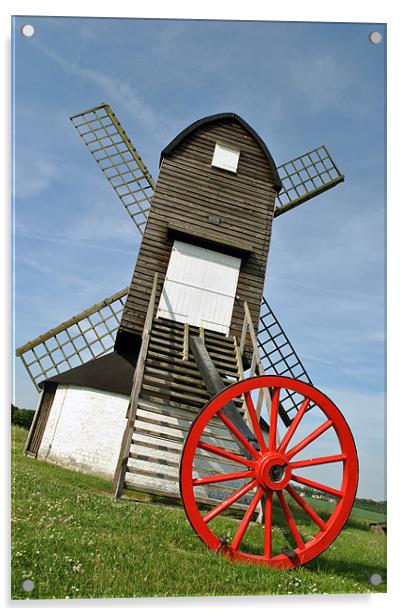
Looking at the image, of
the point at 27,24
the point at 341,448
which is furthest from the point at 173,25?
the point at 341,448

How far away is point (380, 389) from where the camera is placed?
15.2 ft

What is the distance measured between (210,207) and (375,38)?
4.61 meters

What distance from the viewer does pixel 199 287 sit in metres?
8.91

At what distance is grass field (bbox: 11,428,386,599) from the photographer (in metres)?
3.29

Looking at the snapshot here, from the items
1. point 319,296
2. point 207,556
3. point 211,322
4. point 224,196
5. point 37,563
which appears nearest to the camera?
point 37,563

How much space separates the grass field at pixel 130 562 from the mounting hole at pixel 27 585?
0.08ft

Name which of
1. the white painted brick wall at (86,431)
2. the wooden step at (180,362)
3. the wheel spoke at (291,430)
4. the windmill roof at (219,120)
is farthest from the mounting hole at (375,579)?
the windmill roof at (219,120)

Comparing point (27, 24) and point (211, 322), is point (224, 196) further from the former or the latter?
point (27, 24)

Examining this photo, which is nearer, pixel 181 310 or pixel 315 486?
pixel 315 486

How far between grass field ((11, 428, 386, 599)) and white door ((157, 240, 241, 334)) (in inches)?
176

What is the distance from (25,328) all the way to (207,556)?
2.37m

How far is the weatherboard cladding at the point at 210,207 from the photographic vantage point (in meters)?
8.91

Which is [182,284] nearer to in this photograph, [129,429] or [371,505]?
[129,429]

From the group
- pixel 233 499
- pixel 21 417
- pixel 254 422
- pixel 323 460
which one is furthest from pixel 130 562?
pixel 21 417
